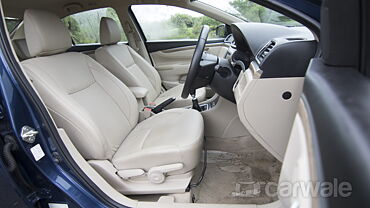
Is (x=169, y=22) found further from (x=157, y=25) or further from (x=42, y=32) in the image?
(x=42, y=32)

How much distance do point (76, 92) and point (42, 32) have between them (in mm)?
312

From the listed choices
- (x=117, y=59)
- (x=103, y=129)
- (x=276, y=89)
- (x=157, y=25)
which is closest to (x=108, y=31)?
(x=117, y=59)

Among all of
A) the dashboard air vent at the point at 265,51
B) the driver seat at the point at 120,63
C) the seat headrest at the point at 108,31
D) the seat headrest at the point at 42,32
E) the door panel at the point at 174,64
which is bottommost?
the door panel at the point at 174,64

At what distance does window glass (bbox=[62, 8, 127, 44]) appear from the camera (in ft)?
8.92

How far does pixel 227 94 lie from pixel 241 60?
21 centimetres

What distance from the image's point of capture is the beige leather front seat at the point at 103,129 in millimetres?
1185

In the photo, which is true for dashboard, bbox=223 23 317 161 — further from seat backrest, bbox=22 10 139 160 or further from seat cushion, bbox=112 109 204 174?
seat backrest, bbox=22 10 139 160

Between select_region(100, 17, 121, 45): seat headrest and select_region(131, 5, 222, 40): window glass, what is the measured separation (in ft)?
2.06

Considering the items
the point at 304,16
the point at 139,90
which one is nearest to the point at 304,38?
the point at 304,16

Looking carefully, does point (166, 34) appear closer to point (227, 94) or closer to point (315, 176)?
point (227, 94)

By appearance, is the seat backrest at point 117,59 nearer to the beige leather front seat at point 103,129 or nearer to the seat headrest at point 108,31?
the seat headrest at point 108,31

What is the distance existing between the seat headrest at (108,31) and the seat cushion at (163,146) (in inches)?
43.8

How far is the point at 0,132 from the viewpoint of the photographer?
0.97 metres

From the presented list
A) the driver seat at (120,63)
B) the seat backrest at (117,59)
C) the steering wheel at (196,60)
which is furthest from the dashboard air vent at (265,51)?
the seat backrest at (117,59)
